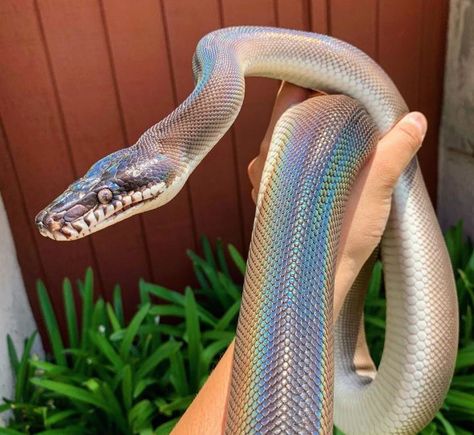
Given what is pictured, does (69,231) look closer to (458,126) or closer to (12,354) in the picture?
(12,354)

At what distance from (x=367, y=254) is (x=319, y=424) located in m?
0.60

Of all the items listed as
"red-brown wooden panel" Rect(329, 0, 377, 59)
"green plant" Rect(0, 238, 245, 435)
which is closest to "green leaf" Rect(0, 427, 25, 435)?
"green plant" Rect(0, 238, 245, 435)

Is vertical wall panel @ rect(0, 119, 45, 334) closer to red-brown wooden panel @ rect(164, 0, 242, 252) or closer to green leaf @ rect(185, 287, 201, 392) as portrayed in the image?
red-brown wooden panel @ rect(164, 0, 242, 252)

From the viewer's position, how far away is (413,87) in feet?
8.11

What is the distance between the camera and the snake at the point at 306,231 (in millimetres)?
787

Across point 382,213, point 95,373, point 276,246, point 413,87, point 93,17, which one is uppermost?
point 93,17

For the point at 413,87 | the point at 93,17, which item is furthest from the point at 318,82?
the point at 413,87

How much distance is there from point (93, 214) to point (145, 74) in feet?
3.93

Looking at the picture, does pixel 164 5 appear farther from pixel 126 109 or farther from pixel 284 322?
pixel 284 322

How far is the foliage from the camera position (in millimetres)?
1790

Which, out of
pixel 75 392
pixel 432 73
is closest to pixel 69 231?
pixel 75 392

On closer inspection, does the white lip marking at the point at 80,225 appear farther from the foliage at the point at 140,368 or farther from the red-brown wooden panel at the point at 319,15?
the red-brown wooden panel at the point at 319,15

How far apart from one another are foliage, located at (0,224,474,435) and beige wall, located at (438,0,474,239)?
37cm

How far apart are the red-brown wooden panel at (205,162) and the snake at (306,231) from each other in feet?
2.17
